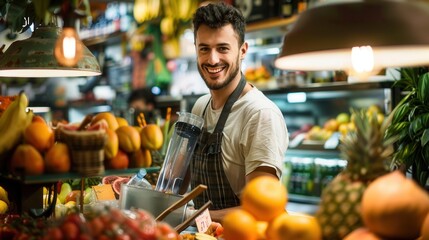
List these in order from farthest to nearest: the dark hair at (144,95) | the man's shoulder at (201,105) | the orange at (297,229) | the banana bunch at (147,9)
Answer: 1. the dark hair at (144,95)
2. the banana bunch at (147,9)
3. the man's shoulder at (201,105)
4. the orange at (297,229)

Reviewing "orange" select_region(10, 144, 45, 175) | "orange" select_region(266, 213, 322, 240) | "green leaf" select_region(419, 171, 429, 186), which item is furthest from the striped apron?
"green leaf" select_region(419, 171, 429, 186)

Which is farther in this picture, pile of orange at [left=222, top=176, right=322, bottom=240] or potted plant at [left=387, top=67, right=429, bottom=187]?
potted plant at [left=387, top=67, right=429, bottom=187]

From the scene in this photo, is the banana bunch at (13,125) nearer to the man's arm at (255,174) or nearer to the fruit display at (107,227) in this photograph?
the fruit display at (107,227)

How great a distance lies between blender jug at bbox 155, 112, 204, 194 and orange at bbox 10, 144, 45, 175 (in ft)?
3.38

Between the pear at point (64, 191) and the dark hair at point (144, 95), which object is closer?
the pear at point (64, 191)

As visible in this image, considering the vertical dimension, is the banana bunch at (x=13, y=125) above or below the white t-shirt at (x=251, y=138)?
above

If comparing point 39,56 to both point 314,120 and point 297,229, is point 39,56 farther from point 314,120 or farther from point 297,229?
point 314,120

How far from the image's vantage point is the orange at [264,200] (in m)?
1.81

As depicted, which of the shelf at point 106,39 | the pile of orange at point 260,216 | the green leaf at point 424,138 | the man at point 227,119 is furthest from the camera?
the shelf at point 106,39

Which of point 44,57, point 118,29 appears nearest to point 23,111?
point 44,57

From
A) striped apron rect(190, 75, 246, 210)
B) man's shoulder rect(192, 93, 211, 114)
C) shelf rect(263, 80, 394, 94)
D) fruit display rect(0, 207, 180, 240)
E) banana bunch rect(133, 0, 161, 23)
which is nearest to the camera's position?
fruit display rect(0, 207, 180, 240)

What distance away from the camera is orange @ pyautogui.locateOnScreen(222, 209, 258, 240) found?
179 cm

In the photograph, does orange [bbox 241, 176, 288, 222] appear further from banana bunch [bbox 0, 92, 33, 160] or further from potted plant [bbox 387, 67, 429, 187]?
potted plant [bbox 387, 67, 429, 187]

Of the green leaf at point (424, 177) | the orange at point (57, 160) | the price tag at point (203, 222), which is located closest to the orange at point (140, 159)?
the orange at point (57, 160)
